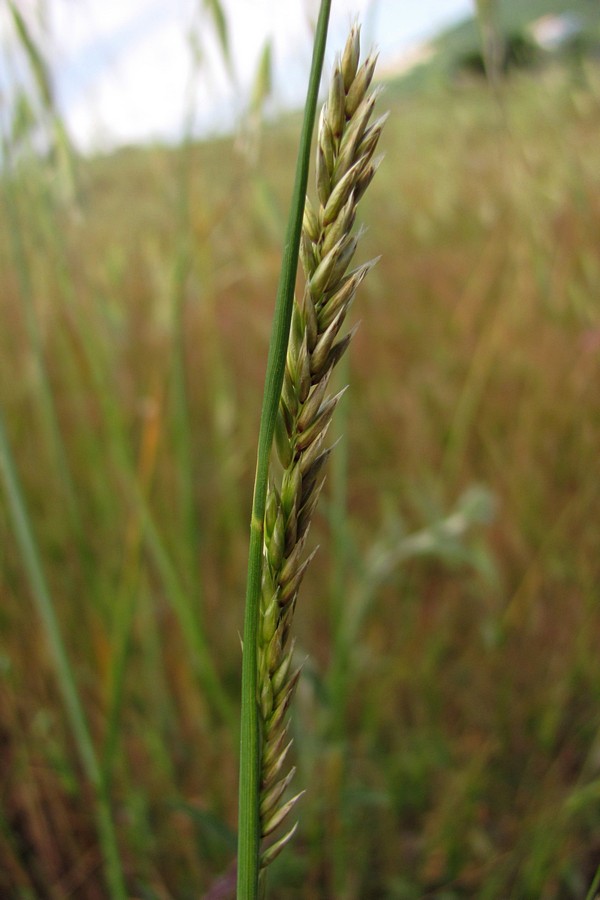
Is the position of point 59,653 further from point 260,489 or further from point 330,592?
point 330,592

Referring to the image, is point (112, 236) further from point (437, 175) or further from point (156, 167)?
point (156, 167)

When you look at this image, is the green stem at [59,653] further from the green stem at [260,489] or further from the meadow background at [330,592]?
the green stem at [260,489]

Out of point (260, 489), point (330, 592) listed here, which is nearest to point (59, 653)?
point (260, 489)

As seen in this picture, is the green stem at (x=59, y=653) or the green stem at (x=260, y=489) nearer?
the green stem at (x=260, y=489)

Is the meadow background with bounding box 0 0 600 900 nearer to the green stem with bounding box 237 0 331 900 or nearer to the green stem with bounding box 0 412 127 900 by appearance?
the green stem with bounding box 0 412 127 900

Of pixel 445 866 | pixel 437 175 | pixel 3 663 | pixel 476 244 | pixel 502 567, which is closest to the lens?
pixel 3 663

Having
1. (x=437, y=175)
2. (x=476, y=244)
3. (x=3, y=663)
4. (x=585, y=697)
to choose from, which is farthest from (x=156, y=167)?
(x=437, y=175)

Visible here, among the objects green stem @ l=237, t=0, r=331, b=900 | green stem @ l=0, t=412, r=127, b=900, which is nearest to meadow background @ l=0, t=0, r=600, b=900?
green stem @ l=0, t=412, r=127, b=900

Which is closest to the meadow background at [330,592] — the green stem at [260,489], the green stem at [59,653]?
the green stem at [59,653]
